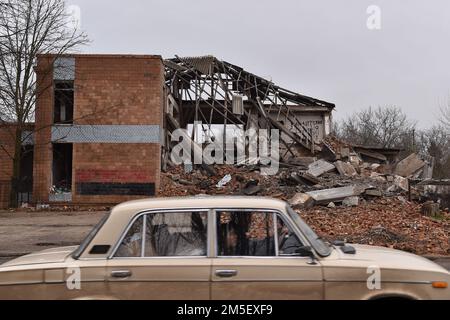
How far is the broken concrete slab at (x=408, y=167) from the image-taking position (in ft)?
87.8

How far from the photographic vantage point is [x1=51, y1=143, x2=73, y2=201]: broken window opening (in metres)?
22.6

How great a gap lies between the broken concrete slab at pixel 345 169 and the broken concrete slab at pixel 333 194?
524 cm

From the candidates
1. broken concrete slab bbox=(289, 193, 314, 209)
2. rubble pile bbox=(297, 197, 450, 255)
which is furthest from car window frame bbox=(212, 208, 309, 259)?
broken concrete slab bbox=(289, 193, 314, 209)

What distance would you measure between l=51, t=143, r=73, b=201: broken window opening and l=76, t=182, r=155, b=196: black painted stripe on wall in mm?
825

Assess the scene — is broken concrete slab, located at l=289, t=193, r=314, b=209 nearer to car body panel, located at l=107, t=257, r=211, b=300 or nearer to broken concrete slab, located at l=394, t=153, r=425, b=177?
broken concrete slab, located at l=394, t=153, r=425, b=177

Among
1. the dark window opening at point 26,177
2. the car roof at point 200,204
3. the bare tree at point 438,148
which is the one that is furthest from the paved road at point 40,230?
the bare tree at point 438,148

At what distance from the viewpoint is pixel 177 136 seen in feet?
83.6

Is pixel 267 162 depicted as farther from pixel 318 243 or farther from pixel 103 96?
pixel 318 243

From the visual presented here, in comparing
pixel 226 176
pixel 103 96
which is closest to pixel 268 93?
pixel 226 176

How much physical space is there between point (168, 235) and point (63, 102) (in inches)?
822

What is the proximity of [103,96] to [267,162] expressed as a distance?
8.72m

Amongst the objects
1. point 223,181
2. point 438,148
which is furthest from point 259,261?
point 438,148

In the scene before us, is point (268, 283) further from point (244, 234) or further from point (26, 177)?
point (26, 177)
